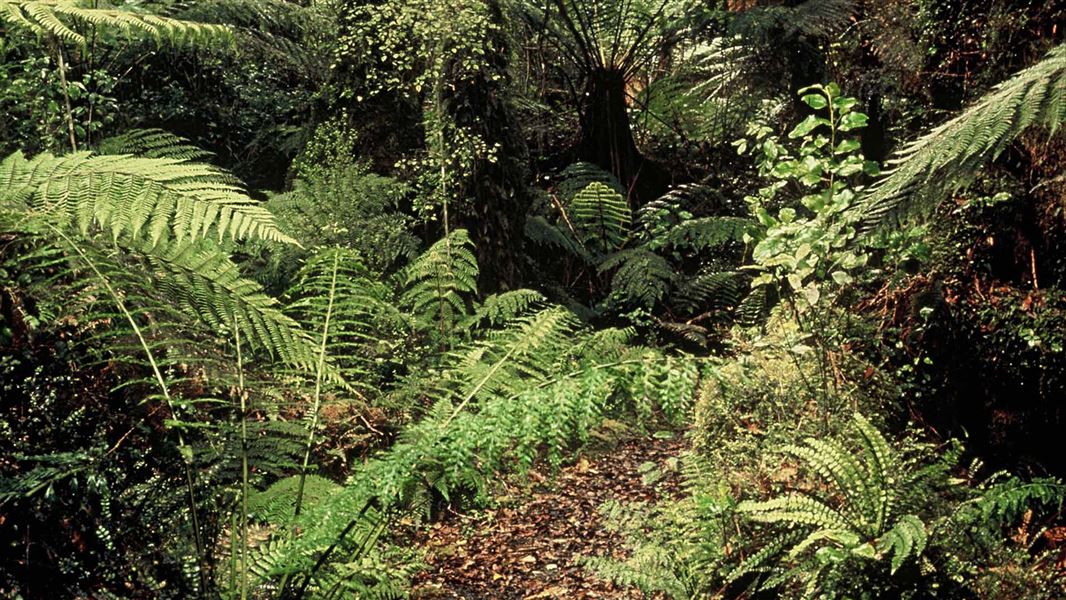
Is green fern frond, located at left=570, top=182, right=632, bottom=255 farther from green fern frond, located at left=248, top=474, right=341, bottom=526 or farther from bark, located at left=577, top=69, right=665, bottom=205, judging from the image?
green fern frond, located at left=248, top=474, right=341, bottom=526

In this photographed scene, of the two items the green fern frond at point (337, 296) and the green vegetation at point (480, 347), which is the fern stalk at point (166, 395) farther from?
the green fern frond at point (337, 296)

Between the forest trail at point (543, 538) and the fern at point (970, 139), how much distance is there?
119 cm

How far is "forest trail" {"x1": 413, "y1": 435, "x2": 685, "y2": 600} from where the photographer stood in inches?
128

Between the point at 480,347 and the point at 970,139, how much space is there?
195 cm

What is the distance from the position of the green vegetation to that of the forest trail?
0.30ft

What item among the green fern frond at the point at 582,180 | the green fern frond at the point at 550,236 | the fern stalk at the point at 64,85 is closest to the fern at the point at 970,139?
the fern stalk at the point at 64,85

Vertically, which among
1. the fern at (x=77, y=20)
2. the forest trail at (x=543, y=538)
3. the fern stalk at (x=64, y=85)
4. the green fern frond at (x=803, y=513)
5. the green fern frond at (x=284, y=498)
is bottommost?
the forest trail at (x=543, y=538)

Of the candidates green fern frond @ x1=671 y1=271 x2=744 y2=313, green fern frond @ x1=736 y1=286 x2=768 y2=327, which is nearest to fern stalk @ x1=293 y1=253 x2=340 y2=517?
green fern frond @ x1=736 y1=286 x2=768 y2=327

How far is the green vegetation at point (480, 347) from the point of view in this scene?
7.30 feet

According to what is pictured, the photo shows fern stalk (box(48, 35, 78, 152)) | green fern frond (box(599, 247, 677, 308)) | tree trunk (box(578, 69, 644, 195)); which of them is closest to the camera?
fern stalk (box(48, 35, 78, 152))

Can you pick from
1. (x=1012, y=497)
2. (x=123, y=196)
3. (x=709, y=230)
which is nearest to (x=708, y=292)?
(x=709, y=230)

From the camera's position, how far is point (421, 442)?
222cm

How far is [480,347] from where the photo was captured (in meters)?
3.62

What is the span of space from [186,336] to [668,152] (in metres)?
5.91
